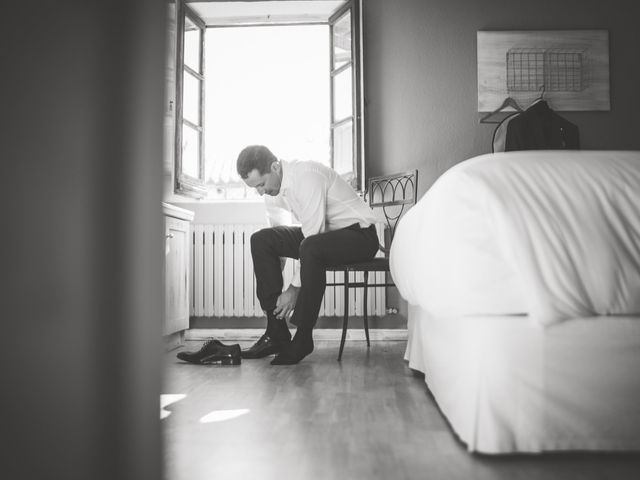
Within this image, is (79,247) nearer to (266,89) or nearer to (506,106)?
(506,106)

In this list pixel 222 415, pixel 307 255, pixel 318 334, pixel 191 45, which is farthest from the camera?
pixel 191 45

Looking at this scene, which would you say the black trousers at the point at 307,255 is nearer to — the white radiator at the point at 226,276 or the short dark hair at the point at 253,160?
the short dark hair at the point at 253,160

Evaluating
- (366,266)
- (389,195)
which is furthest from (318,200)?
(389,195)

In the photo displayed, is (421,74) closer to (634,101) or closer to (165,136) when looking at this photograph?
(634,101)

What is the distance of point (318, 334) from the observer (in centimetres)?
354

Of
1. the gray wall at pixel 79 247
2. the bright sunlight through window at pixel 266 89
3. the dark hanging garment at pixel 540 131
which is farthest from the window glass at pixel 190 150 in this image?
the gray wall at pixel 79 247

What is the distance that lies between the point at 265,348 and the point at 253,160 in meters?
0.91

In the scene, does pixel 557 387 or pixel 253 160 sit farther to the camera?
pixel 253 160

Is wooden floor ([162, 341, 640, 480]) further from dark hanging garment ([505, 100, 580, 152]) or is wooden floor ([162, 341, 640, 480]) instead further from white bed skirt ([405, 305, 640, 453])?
dark hanging garment ([505, 100, 580, 152])

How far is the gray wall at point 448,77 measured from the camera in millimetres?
3662

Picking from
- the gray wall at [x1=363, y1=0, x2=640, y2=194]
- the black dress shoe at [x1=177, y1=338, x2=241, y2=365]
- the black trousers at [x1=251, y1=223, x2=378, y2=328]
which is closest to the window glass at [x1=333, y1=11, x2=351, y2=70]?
the gray wall at [x1=363, y1=0, x2=640, y2=194]

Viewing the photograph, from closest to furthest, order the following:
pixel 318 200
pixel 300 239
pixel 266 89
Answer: pixel 318 200
pixel 300 239
pixel 266 89

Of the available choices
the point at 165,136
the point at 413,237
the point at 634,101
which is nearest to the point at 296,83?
the point at 634,101

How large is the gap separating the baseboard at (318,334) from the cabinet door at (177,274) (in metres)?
0.39
